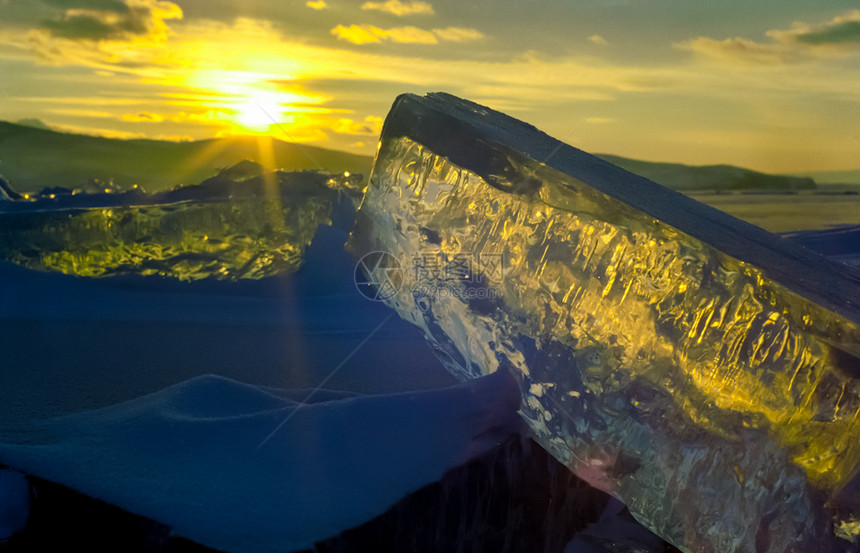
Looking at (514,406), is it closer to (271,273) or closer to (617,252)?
(617,252)

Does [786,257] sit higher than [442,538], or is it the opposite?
[786,257]

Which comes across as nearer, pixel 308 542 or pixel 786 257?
pixel 308 542

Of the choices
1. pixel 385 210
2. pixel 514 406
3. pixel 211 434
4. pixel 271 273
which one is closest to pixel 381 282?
pixel 385 210

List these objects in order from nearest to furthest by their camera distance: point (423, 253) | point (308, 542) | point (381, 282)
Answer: point (308, 542), point (423, 253), point (381, 282)

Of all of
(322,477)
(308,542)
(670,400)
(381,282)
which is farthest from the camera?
(381,282)

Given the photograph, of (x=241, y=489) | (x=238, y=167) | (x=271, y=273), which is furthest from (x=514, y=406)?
(x=238, y=167)

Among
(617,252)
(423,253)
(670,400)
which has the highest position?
(617,252)
